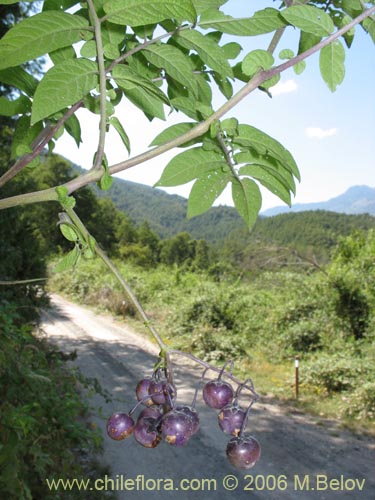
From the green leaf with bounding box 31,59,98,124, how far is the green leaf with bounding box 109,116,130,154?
0.09 meters

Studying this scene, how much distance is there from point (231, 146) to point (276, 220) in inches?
1645

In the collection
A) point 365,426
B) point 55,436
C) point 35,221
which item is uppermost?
point 35,221

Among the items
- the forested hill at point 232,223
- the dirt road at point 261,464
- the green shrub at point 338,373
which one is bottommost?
the dirt road at point 261,464

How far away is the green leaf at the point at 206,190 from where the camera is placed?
75cm

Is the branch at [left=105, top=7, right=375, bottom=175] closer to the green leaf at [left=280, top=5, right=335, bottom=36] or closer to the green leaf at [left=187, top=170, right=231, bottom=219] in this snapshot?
the green leaf at [left=280, top=5, right=335, bottom=36]

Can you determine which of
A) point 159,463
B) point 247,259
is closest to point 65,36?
point 159,463

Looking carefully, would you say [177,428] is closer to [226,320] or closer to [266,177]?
[266,177]

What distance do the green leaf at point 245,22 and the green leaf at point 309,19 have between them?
17 millimetres

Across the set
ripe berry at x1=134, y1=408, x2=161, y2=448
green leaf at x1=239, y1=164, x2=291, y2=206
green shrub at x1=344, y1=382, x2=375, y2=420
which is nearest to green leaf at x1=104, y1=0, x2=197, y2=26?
green leaf at x1=239, y1=164, x2=291, y2=206

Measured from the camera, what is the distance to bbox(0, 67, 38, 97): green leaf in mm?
695

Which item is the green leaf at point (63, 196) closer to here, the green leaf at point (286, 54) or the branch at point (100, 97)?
the branch at point (100, 97)

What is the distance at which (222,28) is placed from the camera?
593 mm

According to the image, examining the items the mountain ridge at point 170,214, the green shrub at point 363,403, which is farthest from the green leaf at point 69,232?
the mountain ridge at point 170,214

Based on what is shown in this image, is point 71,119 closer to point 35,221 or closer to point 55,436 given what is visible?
point 55,436
